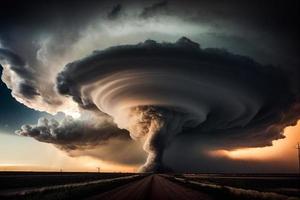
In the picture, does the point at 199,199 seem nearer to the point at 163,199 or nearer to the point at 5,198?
the point at 163,199

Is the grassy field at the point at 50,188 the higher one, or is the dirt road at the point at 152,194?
the grassy field at the point at 50,188

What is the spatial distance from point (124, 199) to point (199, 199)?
831cm

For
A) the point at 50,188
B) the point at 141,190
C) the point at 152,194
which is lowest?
the point at 152,194

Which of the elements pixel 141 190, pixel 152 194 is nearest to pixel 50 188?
pixel 141 190

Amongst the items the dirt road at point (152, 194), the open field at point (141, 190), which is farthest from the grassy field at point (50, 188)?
the dirt road at point (152, 194)

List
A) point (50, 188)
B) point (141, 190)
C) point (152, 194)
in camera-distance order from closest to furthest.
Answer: point (152, 194)
point (50, 188)
point (141, 190)

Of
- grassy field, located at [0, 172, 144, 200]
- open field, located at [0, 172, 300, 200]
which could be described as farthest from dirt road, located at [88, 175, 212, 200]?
grassy field, located at [0, 172, 144, 200]

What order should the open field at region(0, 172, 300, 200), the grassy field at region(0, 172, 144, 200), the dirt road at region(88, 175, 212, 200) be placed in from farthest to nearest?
the open field at region(0, 172, 300, 200) → the grassy field at region(0, 172, 144, 200) → the dirt road at region(88, 175, 212, 200)

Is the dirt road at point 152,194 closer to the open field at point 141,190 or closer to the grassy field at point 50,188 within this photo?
the open field at point 141,190

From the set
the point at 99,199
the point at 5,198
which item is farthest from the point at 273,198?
the point at 5,198

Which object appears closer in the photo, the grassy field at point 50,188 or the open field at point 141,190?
the grassy field at point 50,188

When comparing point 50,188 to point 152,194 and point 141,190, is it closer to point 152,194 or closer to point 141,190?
point 141,190

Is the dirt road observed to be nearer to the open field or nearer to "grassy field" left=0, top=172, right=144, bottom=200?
the open field

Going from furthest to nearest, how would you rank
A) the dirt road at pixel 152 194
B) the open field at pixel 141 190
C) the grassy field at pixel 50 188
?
the open field at pixel 141 190, the grassy field at pixel 50 188, the dirt road at pixel 152 194
